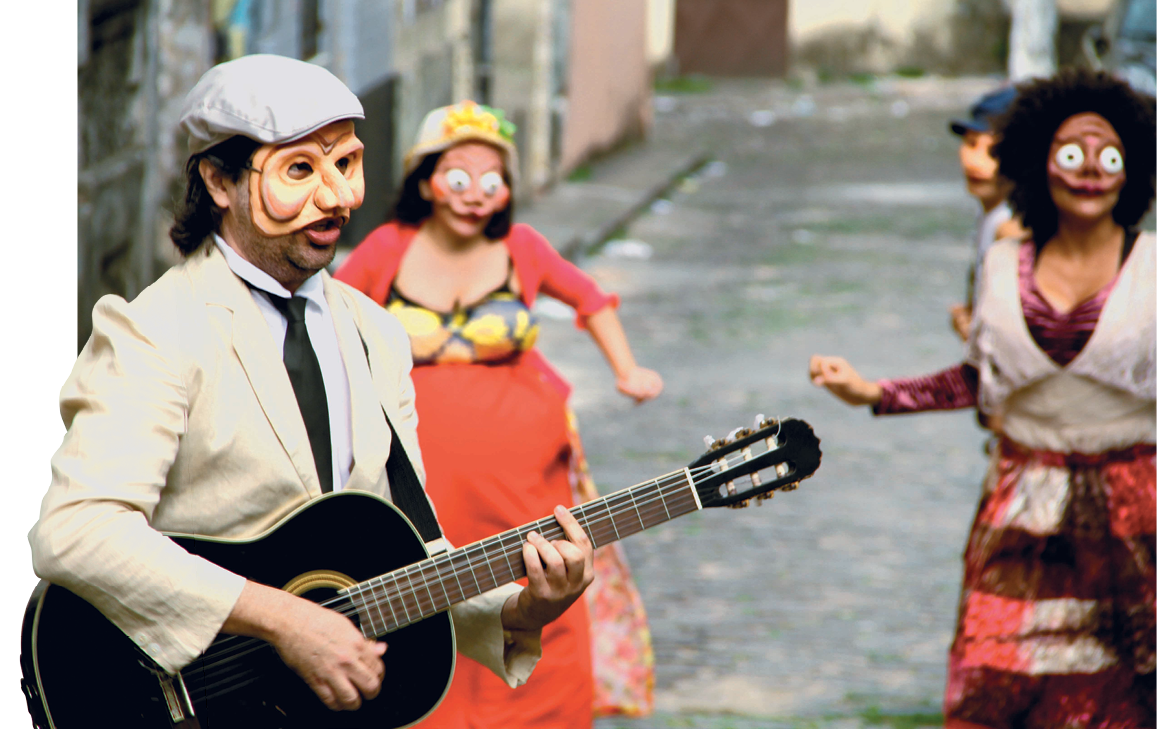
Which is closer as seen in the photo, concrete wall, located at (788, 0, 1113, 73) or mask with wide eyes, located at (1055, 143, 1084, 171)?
mask with wide eyes, located at (1055, 143, 1084, 171)

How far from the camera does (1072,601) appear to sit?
12.6 feet

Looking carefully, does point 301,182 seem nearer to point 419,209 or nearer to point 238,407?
point 238,407

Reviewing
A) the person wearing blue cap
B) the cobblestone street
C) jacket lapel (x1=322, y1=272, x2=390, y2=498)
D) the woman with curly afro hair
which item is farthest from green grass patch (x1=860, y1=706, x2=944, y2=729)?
jacket lapel (x1=322, y1=272, x2=390, y2=498)

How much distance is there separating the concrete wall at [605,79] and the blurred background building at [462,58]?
4cm

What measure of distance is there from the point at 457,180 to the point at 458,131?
0.14m

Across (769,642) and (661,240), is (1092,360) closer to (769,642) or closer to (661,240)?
(769,642)

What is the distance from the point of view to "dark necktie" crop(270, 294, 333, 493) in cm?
236

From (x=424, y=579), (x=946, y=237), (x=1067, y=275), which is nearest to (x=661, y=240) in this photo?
(x=946, y=237)

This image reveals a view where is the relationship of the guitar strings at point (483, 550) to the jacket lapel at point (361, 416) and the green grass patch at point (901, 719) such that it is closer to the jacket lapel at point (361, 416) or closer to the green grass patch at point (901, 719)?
the jacket lapel at point (361, 416)

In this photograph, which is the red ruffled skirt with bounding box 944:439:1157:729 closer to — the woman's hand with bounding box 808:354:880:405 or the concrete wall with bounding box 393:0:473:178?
the woman's hand with bounding box 808:354:880:405

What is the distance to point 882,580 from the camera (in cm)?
582

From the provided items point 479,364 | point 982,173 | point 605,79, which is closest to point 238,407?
point 479,364

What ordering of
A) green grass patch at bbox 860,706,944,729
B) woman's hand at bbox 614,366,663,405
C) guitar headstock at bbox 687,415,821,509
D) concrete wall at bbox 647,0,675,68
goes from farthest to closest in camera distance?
concrete wall at bbox 647,0,675,68
green grass patch at bbox 860,706,944,729
woman's hand at bbox 614,366,663,405
guitar headstock at bbox 687,415,821,509

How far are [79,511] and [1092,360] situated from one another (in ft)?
8.52
